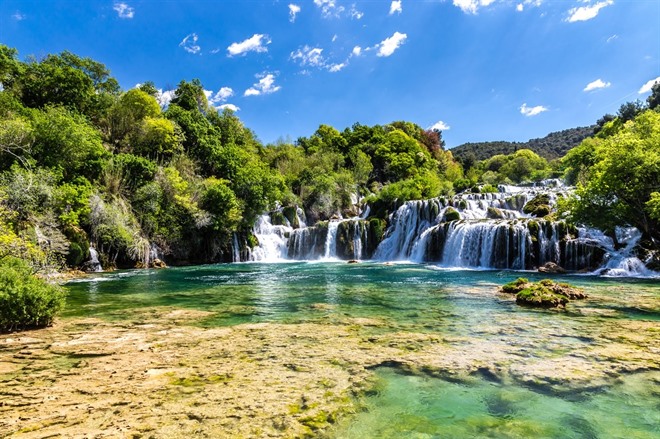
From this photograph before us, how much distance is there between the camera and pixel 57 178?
22797 mm

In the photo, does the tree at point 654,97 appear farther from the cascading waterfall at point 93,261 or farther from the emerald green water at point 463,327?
the cascading waterfall at point 93,261

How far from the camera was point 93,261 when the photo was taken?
24.4 m

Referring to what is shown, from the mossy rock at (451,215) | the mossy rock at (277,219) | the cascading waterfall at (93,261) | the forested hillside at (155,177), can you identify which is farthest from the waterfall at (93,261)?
the mossy rock at (451,215)

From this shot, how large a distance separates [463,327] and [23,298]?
9881mm

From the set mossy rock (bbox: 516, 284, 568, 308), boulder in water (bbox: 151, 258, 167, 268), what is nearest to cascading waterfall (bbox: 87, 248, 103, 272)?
boulder in water (bbox: 151, 258, 167, 268)

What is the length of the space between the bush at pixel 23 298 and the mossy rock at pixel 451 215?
29313 millimetres

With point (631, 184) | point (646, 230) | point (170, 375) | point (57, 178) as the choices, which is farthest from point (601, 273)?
point (57, 178)

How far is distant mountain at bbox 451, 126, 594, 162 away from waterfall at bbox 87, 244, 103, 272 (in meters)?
105

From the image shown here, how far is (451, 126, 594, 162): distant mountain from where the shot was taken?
117 meters

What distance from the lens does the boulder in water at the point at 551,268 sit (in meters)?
20.8

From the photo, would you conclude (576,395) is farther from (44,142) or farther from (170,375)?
(44,142)

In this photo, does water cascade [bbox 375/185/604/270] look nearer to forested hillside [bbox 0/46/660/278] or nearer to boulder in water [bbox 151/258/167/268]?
forested hillside [bbox 0/46/660/278]

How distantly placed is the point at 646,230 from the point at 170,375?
880 inches

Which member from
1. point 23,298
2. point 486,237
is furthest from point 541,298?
point 486,237
